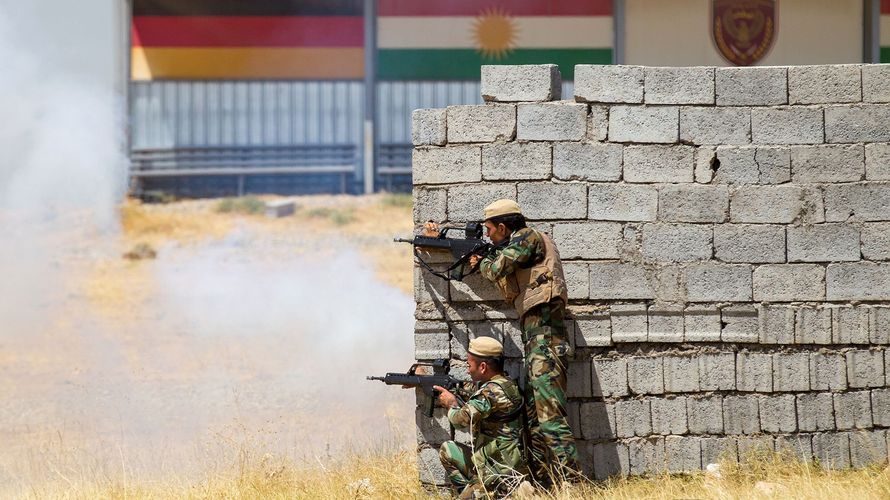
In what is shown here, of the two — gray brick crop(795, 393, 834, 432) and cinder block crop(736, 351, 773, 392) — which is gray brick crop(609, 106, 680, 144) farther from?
gray brick crop(795, 393, 834, 432)

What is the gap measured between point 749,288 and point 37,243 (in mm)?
15597

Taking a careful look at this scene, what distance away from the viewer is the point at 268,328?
Result: 47.4 ft

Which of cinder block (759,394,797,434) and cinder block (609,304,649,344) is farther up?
cinder block (609,304,649,344)

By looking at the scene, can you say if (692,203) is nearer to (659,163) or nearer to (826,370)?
(659,163)

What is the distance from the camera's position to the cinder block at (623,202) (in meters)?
6.78

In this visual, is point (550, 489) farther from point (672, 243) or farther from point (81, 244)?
point (81, 244)

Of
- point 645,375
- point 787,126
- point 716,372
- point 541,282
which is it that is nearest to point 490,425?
point 541,282

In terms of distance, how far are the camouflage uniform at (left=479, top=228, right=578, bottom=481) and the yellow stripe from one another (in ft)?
53.8

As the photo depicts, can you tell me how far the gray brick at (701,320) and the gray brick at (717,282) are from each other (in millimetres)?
59

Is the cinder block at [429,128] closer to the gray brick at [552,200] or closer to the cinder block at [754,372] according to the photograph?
the gray brick at [552,200]

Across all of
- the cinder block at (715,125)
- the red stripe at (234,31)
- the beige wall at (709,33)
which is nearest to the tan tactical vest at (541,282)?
the cinder block at (715,125)

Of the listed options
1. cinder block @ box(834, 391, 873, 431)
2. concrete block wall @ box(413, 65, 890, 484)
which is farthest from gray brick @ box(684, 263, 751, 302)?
cinder block @ box(834, 391, 873, 431)

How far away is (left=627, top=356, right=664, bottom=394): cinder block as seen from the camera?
267 inches

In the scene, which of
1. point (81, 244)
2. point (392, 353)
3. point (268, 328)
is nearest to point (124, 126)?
point (81, 244)
